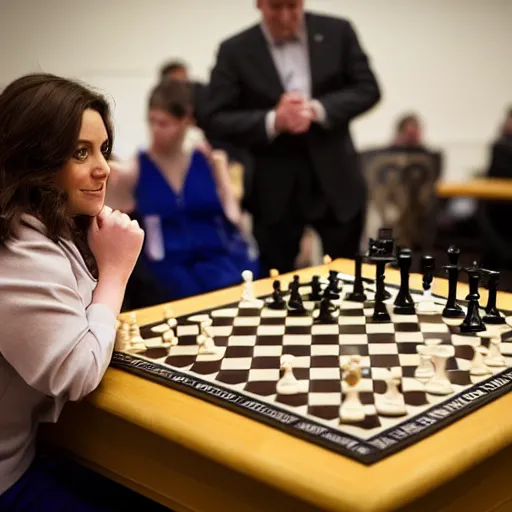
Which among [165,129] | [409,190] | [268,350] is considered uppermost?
[165,129]

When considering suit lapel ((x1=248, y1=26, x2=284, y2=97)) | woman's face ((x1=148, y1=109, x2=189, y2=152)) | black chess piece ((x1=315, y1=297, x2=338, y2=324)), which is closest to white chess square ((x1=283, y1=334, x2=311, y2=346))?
black chess piece ((x1=315, y1=297, x2=338, y2=324))

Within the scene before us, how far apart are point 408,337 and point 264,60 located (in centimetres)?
202

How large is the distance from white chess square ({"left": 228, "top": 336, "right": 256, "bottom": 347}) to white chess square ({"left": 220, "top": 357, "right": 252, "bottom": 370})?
0.09 meters

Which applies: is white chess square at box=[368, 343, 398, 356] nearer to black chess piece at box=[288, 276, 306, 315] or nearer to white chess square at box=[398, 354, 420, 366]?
white chess square at box=[398, 354, 420, 366]

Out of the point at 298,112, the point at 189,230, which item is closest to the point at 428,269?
the point at 189,230

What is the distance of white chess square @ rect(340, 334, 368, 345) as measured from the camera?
1.78 metres

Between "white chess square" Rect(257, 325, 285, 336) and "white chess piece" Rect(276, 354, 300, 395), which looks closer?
"white chess piece" Rect(276, 354, 300, 395)

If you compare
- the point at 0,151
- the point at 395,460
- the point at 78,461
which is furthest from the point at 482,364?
the point at 0,151

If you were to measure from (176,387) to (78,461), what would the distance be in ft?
1.11

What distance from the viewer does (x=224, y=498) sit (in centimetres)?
141

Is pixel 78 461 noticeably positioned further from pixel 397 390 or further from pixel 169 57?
pixel 169 57

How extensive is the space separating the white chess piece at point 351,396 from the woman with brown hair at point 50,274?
0.46m

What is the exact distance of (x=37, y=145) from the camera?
5.32 ft

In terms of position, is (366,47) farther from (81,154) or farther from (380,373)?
(380,373)
